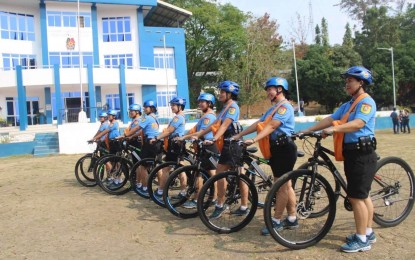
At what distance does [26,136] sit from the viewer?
23219 mm

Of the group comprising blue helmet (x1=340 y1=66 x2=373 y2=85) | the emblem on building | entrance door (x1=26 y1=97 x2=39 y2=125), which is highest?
the emblem on building

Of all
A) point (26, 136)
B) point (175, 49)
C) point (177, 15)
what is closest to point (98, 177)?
point (26, 136)

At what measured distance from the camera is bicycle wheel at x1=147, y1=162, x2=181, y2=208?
6.55m

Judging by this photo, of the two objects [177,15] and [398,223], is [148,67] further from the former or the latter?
[398,223]

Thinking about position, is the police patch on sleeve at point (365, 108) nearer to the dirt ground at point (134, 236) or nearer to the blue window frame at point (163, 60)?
the dirt ground at point (134, 236)

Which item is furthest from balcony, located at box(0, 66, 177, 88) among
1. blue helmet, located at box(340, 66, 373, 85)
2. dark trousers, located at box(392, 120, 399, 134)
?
blue helmet, located at box(340, 66, 373, 85)

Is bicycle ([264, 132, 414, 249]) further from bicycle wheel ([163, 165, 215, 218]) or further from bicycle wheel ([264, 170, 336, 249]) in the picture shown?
bicycle wheel ([163, 165, 215, 218])

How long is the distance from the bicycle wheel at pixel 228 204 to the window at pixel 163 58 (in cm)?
3146

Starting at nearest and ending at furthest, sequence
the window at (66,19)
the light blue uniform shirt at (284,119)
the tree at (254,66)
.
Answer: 1. the light blue uniform shirt at (284,119)
2. the window at (66,19)
3. the tree at (254,66)

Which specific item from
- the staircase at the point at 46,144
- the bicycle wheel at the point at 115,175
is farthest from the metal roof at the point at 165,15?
the bicycle wheel at the point at 115,175

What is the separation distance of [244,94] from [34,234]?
113ft

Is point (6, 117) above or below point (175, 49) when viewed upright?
below

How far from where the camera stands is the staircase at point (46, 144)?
829 inches

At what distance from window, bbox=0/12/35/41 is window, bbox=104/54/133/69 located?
589 cm
